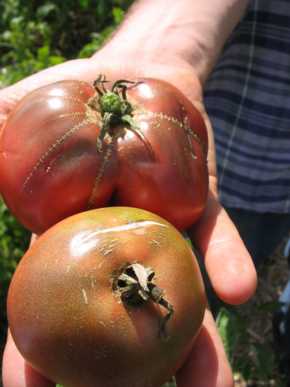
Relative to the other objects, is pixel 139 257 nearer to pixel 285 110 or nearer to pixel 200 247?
pixel 200 247

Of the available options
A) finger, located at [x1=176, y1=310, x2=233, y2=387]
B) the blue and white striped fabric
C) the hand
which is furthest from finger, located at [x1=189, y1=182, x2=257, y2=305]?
the blue and white striped fabric

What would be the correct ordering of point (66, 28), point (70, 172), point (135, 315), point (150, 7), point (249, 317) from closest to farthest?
point (135, 315)
point (70, 172)
point (150, 7)
point (249, 317)
point (66, 28)

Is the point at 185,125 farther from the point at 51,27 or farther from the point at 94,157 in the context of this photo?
the point at 51,27

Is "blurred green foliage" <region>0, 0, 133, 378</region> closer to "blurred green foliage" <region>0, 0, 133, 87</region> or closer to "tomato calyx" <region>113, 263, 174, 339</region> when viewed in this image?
"blurred green foliage" <region>0, 0, 133, 87</region>

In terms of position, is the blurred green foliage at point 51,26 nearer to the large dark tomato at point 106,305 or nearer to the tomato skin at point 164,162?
the tomato skin at point 164,162

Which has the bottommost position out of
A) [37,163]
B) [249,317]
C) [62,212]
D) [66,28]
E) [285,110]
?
[249,317]

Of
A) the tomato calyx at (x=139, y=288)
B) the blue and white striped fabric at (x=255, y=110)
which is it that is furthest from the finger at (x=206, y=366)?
the blue and white striped fabric at (x=255, y=110)

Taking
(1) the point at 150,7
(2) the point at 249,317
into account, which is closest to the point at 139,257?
(1) the point at 150,7
